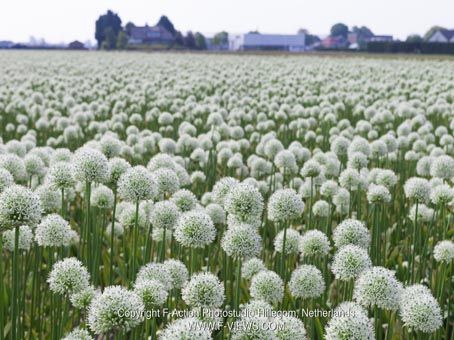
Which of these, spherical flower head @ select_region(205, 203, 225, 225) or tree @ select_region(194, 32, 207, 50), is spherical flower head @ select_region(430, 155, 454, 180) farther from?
tree @ select_region(194, 32, 207, 50)

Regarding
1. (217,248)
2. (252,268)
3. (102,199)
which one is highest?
(102,199)

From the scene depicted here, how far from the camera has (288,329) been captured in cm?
296

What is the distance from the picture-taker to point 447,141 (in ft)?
30.6

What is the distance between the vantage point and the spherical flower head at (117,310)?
9.27 ft

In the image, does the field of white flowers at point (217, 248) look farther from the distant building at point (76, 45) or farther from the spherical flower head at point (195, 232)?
the distant building at point (76, 45)

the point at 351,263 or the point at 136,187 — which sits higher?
the point at 136,187

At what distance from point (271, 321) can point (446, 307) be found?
8.59 feet

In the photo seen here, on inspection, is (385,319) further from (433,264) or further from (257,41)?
(257,41)

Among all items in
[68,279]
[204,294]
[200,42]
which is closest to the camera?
[204,294]

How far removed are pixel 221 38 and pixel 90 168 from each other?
13462cm

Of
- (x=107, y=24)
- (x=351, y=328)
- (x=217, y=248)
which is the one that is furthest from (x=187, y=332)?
(x=107, y=24)

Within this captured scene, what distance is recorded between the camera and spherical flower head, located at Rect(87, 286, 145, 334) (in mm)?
2826

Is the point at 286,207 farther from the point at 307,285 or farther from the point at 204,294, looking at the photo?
the point at 204,294

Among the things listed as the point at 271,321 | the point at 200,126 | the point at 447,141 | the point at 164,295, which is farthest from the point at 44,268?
the point at 200,126
